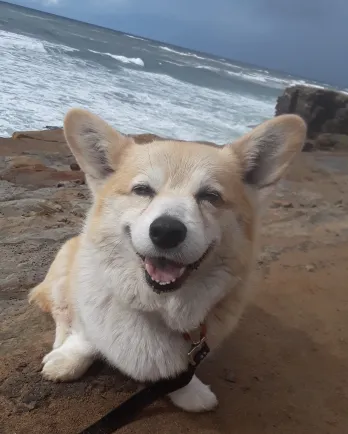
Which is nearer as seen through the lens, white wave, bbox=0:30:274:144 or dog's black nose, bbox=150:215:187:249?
dog's black nose, bbox=150:215:187:249

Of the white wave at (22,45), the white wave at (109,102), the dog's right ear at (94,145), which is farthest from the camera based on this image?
the white wave at (22,45)

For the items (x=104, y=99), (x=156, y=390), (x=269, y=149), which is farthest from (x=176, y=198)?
(x=104, y=99)

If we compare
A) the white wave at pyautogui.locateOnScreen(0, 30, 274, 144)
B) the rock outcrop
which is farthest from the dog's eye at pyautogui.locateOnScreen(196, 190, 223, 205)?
the rock outcrop

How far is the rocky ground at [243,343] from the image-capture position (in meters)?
2.21

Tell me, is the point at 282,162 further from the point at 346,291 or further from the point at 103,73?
the point at 103,73

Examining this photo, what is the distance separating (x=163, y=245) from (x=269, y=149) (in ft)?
2.73

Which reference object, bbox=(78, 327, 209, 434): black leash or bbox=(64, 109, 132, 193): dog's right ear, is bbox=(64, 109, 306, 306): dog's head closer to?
bbox=(64, 109, 132, 193): dog's right ear

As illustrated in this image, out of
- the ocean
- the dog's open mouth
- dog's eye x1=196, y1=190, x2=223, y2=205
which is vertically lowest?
the ocean

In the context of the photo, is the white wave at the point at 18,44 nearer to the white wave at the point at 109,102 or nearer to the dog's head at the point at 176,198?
the white wave at the point at 109,102

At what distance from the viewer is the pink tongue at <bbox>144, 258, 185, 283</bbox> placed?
1969mm

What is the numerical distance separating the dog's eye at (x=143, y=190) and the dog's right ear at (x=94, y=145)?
0.28m

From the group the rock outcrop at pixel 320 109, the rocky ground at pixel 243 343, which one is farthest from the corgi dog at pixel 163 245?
the rock outcrop at pixel 320 109

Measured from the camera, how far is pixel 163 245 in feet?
6.09

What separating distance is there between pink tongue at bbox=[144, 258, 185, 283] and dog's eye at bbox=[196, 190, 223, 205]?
32cm
